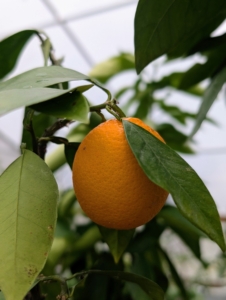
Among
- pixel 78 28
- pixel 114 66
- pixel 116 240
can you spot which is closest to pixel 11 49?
pixel 116 240

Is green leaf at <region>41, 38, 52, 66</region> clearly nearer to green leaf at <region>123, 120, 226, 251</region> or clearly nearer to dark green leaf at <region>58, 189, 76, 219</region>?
green leaf at <region>123, 120, 226, 251</region>

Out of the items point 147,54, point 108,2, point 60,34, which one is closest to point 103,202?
point 147,54

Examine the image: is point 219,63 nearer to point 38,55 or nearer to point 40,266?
point 40,266

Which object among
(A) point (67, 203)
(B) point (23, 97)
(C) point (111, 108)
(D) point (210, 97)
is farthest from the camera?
(A) point (67, 203)

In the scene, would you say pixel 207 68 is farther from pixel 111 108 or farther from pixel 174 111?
pixel 174 111

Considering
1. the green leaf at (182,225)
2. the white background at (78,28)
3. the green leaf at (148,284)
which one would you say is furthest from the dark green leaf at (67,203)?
the white background at (78,28)

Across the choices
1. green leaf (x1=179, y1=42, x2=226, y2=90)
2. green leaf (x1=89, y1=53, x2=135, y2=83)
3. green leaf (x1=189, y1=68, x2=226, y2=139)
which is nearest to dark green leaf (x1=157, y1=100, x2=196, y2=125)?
green leaf (x1=89, y1=53, x2=135, y2=83)

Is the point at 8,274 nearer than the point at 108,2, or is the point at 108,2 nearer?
the point at 8,274
